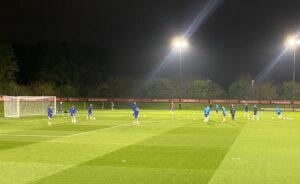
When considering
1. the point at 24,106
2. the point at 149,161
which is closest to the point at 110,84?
the point at 24,106

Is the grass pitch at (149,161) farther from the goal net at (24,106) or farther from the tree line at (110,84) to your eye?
the tree line at (110,84)

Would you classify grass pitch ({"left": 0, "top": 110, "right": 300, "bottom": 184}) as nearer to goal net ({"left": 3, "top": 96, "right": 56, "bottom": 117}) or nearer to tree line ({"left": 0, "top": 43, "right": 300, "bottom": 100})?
goal net ({"left": 3, "top": 96, "right": 56, "bottom": 117})

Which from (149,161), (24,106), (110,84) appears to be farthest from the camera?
(110,84)

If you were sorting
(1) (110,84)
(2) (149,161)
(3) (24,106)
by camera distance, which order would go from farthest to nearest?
(1) (110,84) → (3) (24,106) → (2) (149,161)

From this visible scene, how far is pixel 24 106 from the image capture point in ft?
184

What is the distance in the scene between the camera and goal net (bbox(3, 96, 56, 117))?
5212 centimetres

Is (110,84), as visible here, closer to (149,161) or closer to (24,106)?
(24,106)

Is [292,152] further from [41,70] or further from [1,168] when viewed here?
[41,70]

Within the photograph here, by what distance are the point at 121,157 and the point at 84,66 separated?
99.7 metres

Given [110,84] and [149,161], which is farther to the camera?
[110,84]

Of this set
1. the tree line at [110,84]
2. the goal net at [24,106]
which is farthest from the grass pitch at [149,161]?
the tree line at [110,84]

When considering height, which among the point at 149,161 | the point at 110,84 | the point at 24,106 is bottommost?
the point at 149,161

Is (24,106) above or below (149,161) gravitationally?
above

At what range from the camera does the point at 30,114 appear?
55.1 meters
